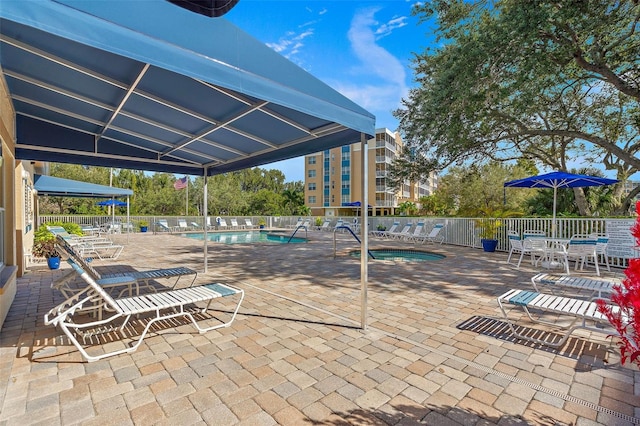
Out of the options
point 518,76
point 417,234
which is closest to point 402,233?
point 417,234

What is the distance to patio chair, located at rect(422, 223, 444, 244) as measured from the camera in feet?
46.0

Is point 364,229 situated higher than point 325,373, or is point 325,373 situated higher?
point 364,229

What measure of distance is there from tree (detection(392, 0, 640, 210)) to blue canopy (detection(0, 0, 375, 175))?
7309 millimetres

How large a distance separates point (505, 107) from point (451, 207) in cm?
2510

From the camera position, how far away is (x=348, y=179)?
177 ft

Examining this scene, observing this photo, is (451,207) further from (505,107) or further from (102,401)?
(102,401)

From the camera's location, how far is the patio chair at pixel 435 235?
14.0 m

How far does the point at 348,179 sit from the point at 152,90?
50.9m

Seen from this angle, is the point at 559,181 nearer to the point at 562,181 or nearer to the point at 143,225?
the point at 562,181

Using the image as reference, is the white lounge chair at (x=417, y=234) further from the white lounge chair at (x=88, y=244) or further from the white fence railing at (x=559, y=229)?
the white lounge chair at (x=88, y=244)

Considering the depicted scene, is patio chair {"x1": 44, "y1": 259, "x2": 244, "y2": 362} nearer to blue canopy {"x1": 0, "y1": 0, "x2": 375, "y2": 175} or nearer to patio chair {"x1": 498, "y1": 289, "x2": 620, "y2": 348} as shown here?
blue canopy {"x1": 0, "y1": 0, "x2": 375, "y2": 175}

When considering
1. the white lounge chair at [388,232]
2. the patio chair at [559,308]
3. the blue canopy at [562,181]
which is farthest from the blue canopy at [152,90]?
the white lounge chair at [388,232]

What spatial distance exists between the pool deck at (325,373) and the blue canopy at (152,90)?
239cm

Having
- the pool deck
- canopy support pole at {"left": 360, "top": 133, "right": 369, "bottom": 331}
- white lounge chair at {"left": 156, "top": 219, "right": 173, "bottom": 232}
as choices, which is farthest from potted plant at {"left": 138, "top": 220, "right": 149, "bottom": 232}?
canopy support pole at {"left": 360, "top": 133, "right": 369, "bottom": 331}
